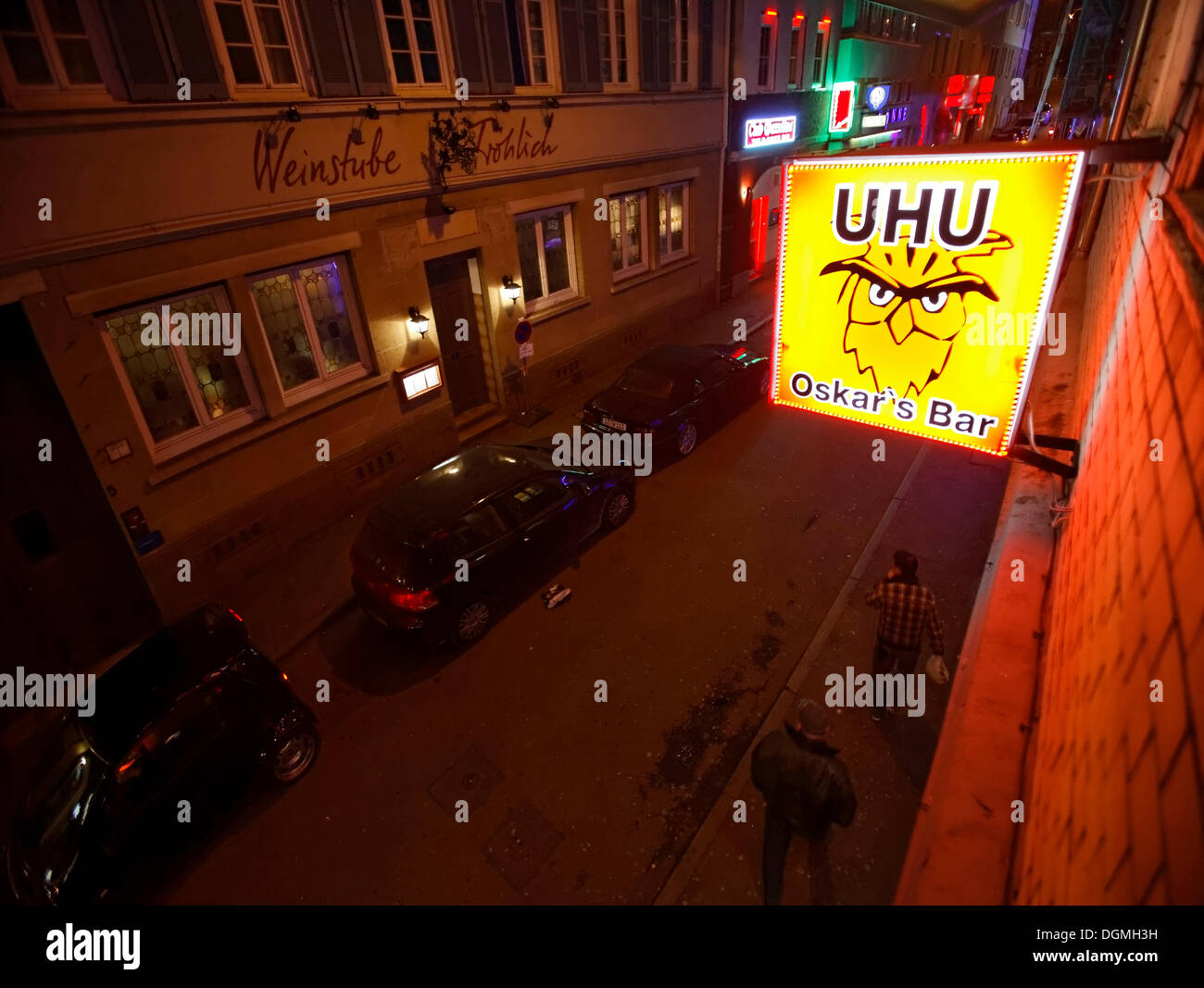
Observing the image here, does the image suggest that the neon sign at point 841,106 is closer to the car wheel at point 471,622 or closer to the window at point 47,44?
the window at point 47,44

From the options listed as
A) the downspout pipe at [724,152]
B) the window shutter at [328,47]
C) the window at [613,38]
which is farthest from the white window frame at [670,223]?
the window shutter at [328,47]

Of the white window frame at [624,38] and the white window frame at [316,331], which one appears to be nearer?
the white window frame at [316,331]

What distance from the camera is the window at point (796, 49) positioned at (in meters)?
18.3

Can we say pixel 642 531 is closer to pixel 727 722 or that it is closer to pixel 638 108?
pixel 727 722

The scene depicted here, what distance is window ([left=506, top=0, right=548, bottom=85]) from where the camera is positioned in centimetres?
1106

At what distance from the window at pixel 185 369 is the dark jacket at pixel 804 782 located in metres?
8.45

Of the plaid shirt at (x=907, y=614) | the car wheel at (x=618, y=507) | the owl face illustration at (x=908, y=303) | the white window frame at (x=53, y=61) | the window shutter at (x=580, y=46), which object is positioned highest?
the window shutter at (x=580, y=46)

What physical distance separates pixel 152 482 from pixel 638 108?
12278mm

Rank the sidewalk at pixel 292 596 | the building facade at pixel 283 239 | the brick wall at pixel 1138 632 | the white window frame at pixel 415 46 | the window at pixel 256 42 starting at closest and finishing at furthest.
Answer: the brick wall at pixel 1138 632 → the building facade at pixel 283 239 → the sidewalk at pixel 292 596 → the window at pixel 256 42 → the white window frame at pixel 415 46

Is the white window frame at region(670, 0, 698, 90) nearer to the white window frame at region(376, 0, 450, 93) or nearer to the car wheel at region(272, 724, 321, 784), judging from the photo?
the white window frame at region(376, 0, 450, 93)

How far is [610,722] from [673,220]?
13905 mm

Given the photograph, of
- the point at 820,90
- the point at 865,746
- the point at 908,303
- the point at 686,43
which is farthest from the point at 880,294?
the point at 820,90

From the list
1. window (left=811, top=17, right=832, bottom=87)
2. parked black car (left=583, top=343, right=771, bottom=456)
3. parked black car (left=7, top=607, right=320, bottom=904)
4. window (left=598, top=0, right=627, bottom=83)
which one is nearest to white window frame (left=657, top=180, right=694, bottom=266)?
window (left=598, top=0, right=627, bottom=83)

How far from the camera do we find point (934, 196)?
11.6 feet
